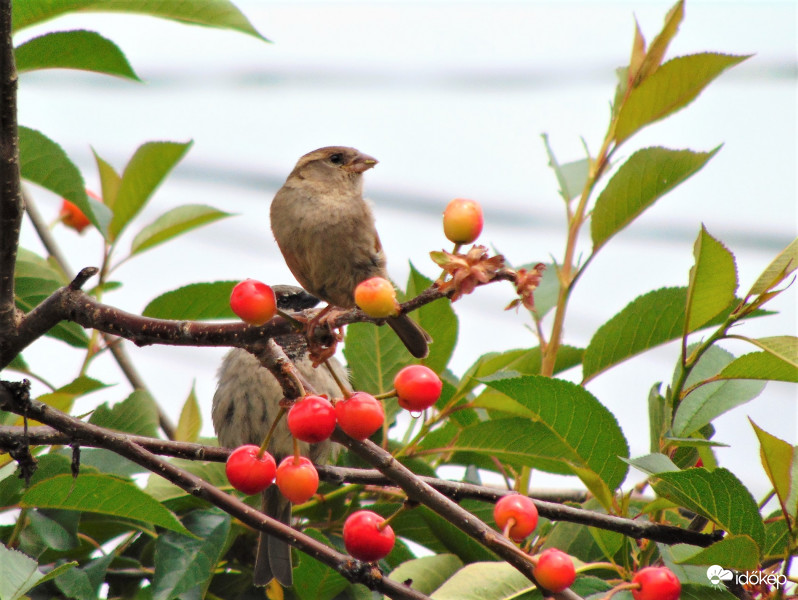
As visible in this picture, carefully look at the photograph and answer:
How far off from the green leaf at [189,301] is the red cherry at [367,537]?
817 mm

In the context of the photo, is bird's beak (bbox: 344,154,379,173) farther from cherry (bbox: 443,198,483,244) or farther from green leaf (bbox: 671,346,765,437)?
cherry (bbox: 443,198,483,244)

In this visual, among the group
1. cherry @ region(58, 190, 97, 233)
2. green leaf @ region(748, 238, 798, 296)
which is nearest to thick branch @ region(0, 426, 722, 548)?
green leaf @ region(748, 238, 798, 296)

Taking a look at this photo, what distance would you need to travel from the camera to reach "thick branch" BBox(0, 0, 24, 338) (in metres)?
1.07

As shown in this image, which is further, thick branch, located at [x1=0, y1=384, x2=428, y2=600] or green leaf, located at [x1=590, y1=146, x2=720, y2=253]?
green leaf, located at [x1=590, y1=146, x2=720, y2=253]

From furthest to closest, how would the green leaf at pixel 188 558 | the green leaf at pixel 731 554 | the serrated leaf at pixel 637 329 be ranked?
1. the serrated leaf at pixel 637 329
2. the green leaf at pixel 188 558
3. the green leaf at pixel 731 554

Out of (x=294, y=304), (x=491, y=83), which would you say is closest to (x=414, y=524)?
(x=294, y=304)

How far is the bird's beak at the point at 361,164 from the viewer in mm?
2520

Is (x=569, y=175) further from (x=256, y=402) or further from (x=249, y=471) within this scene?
(x=256, y=402)

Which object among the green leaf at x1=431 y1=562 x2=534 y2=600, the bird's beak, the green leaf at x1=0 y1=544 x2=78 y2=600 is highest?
the bird's beak

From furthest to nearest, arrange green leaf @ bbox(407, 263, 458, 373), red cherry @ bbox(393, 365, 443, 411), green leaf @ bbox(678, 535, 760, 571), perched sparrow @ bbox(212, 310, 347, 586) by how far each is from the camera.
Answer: perched sparrow @ bbox(212, 310, 347, 586), green leaf @ bbox(407, 263, 458, 373), green leaf @ bbox(678, 535, 760, 571), red cherry @ bbox(393, 365, 443, 411)

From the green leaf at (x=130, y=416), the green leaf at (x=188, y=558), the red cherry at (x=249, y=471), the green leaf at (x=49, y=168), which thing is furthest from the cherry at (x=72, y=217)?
the red cherry at (x=249, y=471)

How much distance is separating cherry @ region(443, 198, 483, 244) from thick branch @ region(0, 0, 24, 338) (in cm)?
56

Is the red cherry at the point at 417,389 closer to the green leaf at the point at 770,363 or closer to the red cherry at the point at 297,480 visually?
the red cherry at the point at 297,480

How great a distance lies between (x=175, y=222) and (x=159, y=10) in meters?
0.71
